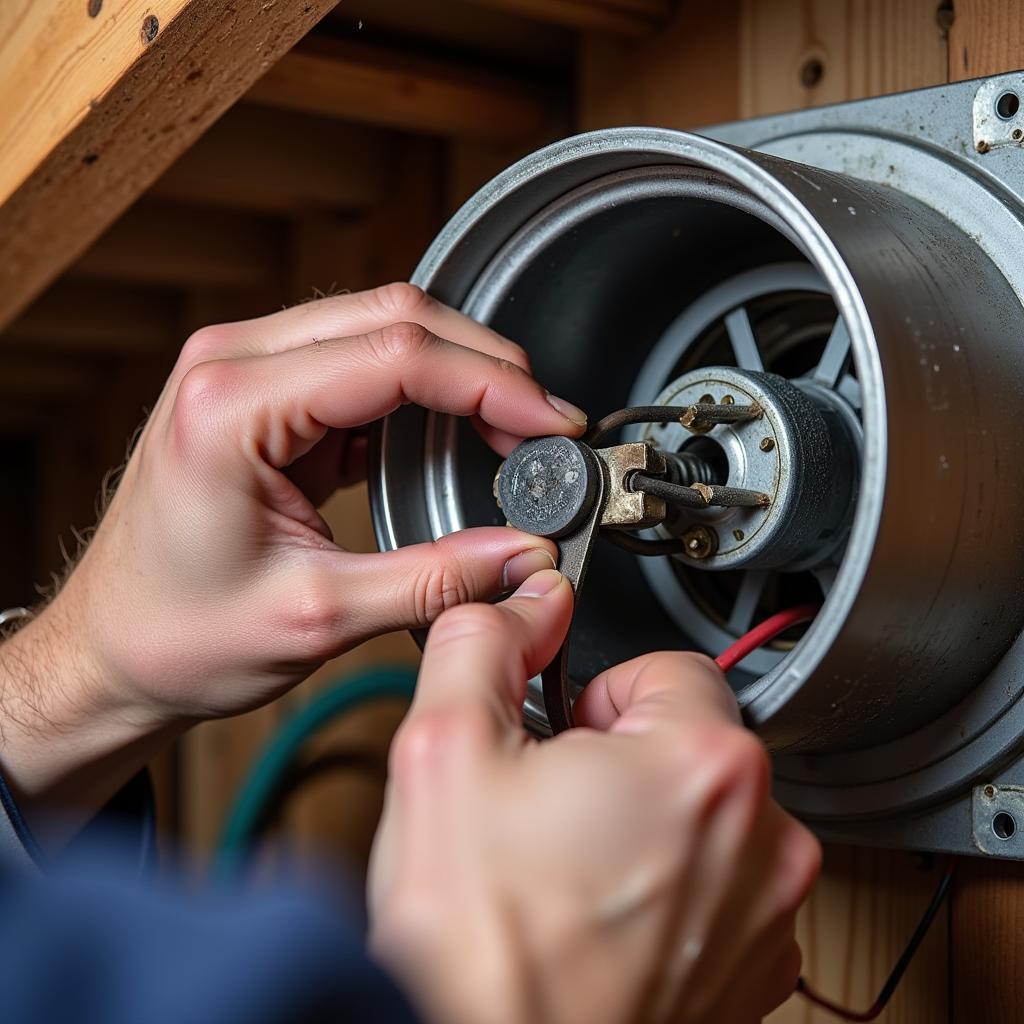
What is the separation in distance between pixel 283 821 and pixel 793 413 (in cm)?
123

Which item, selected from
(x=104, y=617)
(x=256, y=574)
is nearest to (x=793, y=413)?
(x=256, y=574)

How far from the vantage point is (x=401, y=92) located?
3.65 feet

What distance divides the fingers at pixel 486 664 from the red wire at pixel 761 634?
0.41 feet

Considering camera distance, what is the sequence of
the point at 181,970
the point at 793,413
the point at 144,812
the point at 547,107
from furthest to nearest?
1. the point at 547,107
2. the point at 144,812
3. the point at 793,413
4. the point at 181,970

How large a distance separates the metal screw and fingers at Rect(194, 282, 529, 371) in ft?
0.50

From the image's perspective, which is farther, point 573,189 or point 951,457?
point 573,189

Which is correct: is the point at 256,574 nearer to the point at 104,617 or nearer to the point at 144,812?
the point at 104,617

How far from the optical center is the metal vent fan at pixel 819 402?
601 millimetres

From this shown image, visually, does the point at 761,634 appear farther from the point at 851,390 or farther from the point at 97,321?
the point at 97,321

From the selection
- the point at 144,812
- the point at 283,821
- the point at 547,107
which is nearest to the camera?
the point at 144,812

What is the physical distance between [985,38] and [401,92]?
53 cm

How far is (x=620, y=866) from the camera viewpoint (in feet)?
1.47

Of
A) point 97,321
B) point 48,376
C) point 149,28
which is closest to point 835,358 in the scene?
point 149,28

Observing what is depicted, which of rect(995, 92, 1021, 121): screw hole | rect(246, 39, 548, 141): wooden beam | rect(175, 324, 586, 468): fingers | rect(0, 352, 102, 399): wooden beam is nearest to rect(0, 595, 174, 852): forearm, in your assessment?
rect(175, 324, 586, 468): fingers
